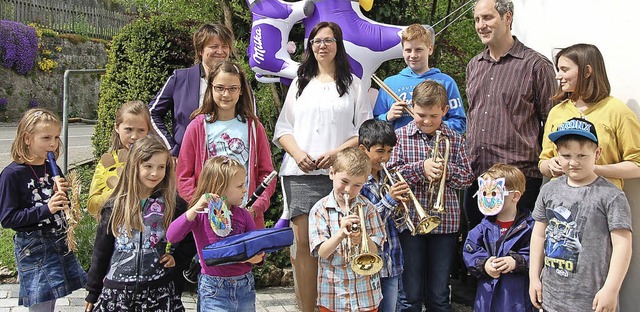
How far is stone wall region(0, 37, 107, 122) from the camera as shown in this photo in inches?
776

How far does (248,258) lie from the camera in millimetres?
3152

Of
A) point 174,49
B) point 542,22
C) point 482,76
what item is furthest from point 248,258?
point 174,49

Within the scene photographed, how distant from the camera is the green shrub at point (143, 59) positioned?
6.79 m

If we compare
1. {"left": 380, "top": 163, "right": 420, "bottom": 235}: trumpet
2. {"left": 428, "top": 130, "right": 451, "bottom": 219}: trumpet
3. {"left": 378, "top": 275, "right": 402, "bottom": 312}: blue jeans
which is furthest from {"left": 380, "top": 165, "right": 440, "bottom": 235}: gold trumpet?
{"left": 378, "top": 275, "right": 402, "bottom": 312}: blue jeans

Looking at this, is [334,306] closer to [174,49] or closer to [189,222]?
[189,222]

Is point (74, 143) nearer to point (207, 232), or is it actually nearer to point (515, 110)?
point (207, 232)

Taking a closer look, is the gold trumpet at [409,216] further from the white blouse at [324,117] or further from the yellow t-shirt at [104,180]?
the yellow t-shirt at [104,180]

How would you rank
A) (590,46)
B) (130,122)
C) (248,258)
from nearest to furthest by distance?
(248,258)
(590,46)
(130,122)

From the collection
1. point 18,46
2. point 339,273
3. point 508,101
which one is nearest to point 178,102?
point 339,273

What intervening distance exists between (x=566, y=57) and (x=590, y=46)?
0.44ft

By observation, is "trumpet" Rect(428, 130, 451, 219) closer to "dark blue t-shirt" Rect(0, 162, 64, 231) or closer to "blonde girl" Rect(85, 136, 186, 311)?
"blonde girl" Rect(85, 136, 186, 311)

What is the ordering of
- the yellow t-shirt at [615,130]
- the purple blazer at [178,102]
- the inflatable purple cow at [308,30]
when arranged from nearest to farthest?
the yellow t-shirt at [615,130] → the purple blazer at [178,102] → the inflatable purple cow at [308,30]

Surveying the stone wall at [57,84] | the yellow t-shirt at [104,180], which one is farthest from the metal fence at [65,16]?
the yellow t-shirt at [104,180]

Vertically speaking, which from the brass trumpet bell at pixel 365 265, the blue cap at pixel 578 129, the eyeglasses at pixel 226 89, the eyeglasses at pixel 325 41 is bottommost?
the brass trumpet bell at pixel 365 265
